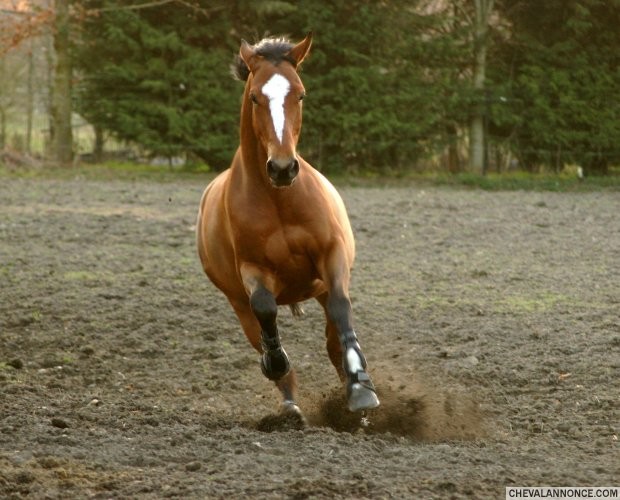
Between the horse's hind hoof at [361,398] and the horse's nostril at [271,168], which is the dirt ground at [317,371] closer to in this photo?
the horse's hind hoof at [361,398]

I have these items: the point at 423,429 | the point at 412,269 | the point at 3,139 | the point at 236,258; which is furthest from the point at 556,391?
the point at 3,139

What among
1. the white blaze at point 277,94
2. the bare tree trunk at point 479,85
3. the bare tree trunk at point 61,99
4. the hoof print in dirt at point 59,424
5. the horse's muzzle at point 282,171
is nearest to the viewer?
the horse's muzzle at point 282,171

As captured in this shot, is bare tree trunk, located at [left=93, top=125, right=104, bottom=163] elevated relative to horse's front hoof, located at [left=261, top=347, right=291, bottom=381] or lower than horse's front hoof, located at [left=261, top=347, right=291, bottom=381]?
elevated

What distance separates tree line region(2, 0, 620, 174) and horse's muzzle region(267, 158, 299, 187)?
1733cm

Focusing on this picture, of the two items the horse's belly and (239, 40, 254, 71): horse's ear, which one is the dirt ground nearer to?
the horse's belly

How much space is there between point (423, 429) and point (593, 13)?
19.1m

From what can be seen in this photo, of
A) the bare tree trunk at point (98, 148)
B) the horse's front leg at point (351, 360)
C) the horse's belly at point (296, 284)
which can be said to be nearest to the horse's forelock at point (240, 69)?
the horse's belly at point (296, 284)

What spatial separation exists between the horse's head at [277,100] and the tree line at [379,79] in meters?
16.9

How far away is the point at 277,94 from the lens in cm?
566

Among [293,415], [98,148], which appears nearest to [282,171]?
[293,415]

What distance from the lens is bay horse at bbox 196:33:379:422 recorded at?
18.4 feet

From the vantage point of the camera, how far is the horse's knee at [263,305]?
5867 mm

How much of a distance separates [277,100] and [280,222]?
68 cm

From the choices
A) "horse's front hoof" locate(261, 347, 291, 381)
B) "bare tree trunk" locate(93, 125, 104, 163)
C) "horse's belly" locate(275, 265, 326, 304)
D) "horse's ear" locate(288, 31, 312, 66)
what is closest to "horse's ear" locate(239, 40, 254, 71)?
"horse's ear" locate(288, 31, 312, 66)
